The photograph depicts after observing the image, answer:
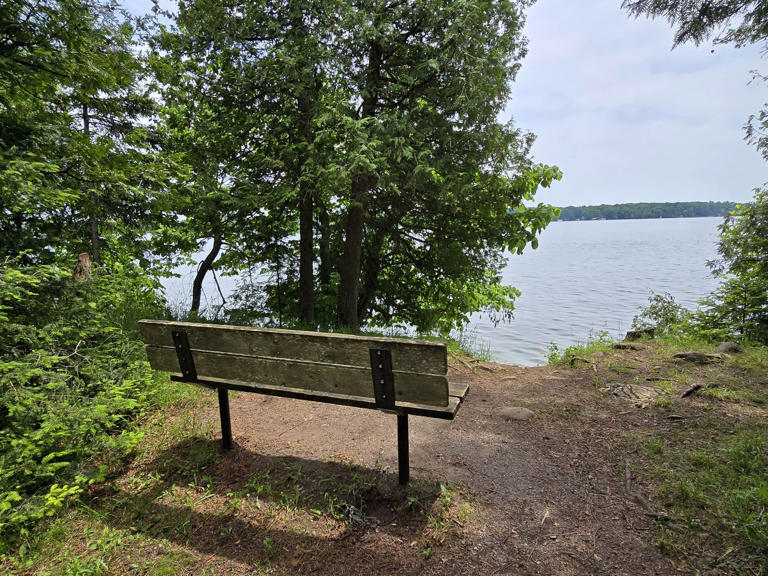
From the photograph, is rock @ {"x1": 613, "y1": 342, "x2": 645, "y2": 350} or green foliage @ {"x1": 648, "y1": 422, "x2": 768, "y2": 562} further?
rock @ {"x1": 613, "y1": 342, "x2": 645, "y2": 350}

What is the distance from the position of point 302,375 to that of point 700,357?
5573 mm

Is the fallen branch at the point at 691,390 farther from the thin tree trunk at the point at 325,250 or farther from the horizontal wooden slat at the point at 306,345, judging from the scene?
the thin tree trunk at the point at 325,250

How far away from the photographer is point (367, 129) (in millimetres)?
6074

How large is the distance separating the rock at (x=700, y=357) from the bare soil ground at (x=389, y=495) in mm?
1544

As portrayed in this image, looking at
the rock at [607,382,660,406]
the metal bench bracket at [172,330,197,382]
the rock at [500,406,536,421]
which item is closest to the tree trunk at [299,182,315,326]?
the rock at [500,406,536,421]

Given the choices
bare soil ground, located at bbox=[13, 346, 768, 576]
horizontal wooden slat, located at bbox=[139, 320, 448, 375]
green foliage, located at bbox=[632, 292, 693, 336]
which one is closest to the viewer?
bare soil ground, located at bbox=[13, 346, 768, 576]

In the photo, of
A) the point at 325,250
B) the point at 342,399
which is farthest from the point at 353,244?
the point at 342,399

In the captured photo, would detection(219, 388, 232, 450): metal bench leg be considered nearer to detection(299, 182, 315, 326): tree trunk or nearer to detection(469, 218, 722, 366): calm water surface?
detection(299, 182, 315, 326): tree trunk

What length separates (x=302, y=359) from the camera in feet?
9.04

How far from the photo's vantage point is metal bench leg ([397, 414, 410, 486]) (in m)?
2.78

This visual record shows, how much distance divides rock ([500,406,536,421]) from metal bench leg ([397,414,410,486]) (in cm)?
182

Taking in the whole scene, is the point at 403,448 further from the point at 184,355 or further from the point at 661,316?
the point at 661,316

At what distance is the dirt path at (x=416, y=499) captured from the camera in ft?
7.41

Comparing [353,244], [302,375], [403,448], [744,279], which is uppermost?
[353,244]
